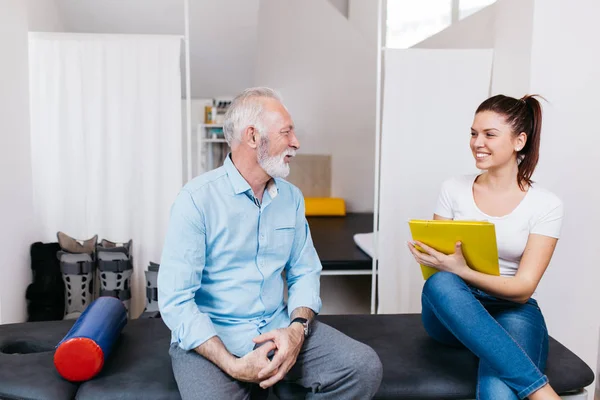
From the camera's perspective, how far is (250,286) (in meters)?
1.50

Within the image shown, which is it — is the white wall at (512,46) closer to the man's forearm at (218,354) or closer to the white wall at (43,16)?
the man's forearm at (218,354)

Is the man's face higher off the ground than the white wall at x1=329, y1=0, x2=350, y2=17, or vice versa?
the white wall at x1=329, y1=0, x2=350, y2=17

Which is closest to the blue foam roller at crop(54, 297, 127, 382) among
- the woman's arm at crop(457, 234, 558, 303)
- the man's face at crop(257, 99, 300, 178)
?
the man's face at crop(257, 99, 300, 178)

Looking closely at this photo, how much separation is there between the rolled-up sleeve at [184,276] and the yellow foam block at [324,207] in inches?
119

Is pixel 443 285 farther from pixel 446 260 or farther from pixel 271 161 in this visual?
pixel 271 161

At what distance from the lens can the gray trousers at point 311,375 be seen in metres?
1.31

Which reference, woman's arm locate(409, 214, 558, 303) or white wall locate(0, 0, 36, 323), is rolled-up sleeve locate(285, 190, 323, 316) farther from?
white wall locate(0, 0, 36, 323)

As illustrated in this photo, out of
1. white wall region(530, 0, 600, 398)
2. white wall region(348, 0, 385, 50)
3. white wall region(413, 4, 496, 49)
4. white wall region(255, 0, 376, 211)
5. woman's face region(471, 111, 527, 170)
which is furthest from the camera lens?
white wall region(255, 0, 376, 211)

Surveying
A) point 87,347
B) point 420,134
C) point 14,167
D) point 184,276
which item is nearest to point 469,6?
point 420,134

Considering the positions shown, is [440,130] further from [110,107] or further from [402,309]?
[110,107]

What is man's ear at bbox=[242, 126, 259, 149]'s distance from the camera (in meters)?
1.50

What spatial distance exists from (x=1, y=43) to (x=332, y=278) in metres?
2.07

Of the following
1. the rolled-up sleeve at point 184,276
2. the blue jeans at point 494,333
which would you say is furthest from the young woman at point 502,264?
the rolled-up sleeve at point 184,276

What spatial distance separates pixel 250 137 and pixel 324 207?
2985 mm
